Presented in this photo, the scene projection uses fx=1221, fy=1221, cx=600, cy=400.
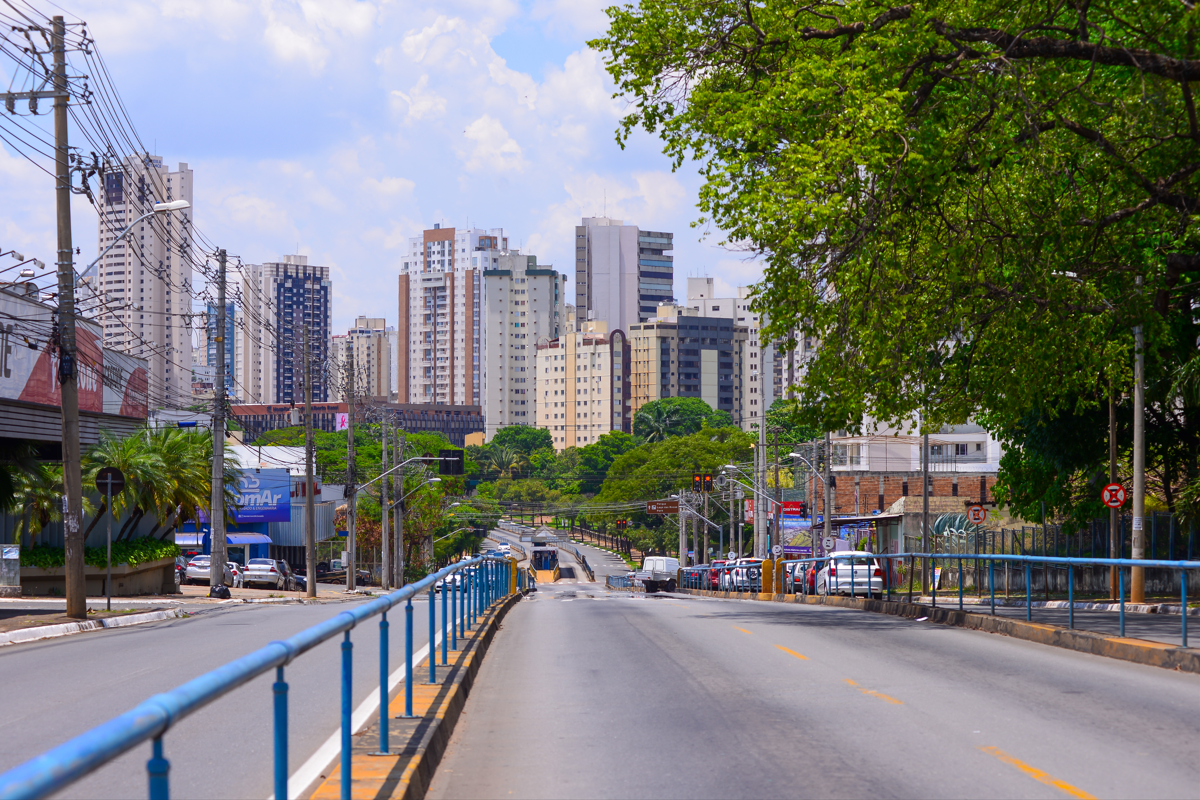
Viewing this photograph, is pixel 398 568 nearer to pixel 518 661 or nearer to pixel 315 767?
pixel 518 661

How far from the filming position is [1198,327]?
2781cm

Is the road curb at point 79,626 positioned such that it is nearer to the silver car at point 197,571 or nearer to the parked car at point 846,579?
the parked car at point 846,579

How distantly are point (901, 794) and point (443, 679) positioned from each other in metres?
5.03

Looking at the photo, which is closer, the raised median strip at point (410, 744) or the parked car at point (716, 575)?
the raised median strip at point (410, 744)

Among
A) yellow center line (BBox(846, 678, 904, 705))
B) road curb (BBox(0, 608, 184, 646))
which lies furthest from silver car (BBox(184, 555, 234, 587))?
yellow center line (BBox(846, 678, 904, 705))

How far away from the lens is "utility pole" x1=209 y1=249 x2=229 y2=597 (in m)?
38.8

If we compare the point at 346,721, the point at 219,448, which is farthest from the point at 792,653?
the point at 219,448

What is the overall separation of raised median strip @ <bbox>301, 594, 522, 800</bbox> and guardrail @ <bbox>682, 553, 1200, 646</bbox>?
8209 millimetres

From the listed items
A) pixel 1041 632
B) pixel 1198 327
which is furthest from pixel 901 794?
pixel 1198 327

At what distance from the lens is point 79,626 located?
75.7 feet

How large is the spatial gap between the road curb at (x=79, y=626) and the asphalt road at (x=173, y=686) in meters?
0.91

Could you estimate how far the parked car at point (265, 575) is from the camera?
5712 cm

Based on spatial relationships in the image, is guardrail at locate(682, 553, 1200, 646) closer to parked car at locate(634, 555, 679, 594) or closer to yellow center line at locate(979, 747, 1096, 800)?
parked car at locate(634, 555, 679, 594)

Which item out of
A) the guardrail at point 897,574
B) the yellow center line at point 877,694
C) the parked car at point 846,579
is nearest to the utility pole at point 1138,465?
the guardrail at point 897,574
